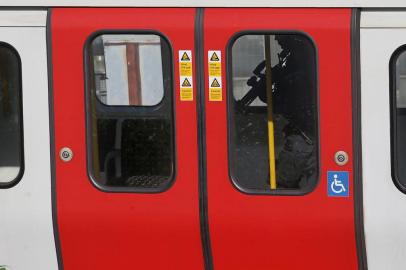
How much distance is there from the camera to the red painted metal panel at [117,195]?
5.06 meters

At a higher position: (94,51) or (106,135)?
(94,51)

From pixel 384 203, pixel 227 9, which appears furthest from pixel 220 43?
pixel 384 203

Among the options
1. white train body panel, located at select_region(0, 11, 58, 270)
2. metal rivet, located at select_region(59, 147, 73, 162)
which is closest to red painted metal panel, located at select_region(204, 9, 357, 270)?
metal rivet, located at select_region(59, 147, 73, 162)

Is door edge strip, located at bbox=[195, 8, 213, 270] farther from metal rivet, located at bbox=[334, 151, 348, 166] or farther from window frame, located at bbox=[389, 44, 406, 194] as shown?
window frame, located at bbox=[389, 44, 406, 194]

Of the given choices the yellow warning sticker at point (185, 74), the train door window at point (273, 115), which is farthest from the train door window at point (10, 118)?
the train door window at point (273, 115)

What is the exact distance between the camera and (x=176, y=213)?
5.07 m

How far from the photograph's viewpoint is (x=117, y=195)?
5.14 meters

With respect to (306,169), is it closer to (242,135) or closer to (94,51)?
(242,135)

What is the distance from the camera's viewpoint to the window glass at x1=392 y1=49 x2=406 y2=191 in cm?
488

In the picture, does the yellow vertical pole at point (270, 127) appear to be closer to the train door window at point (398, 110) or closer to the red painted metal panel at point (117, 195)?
the red painted metal panel at point (117, 195)

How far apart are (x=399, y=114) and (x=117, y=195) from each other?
1751mm

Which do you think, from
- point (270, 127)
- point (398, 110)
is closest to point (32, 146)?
point (270, 127)

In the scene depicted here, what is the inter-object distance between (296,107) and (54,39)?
153cm

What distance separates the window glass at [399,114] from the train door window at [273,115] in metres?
0.46
